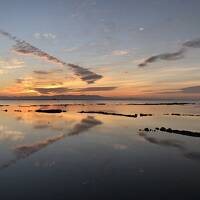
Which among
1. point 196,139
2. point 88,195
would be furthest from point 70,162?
point 196,139

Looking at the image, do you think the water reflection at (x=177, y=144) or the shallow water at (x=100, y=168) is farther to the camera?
the water reflection at (x=177, y=144)

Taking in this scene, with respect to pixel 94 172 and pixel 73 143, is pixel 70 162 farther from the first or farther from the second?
pixel 73 143

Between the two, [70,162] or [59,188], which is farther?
[70,162]

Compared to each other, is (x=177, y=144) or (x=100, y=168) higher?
(x=177, y=144)

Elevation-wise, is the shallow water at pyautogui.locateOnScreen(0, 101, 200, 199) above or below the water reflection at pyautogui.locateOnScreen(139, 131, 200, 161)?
below

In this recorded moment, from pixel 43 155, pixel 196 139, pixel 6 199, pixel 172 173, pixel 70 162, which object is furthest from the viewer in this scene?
pixel 196 139

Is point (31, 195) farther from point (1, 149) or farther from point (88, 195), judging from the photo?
point (1, 149)

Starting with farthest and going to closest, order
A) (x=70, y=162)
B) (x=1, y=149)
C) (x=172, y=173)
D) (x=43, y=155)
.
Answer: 1. (x=1, y=149)
2. (x=43, y=155)
3. (x=70, y=162)
4. (x=172, y=173)

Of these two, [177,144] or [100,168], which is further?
[177,144]

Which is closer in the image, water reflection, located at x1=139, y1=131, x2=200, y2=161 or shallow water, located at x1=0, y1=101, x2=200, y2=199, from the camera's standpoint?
shallow water, located at x1=0, y1=101, x2=200, y2=199

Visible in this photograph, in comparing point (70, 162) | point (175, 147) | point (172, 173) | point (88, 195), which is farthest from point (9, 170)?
point (175, 147)

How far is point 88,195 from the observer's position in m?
15.8

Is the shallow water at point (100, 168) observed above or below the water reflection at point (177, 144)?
below

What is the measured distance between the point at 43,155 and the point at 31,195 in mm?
9850
